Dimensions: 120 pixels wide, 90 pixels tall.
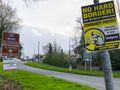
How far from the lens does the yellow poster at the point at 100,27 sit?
583 cm

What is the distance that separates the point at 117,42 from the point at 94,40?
1.29 ft

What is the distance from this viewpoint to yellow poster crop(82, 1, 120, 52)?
5.83m

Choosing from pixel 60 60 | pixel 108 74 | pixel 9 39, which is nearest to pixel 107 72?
pixel 108 74

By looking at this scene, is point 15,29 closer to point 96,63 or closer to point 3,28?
point 3,28

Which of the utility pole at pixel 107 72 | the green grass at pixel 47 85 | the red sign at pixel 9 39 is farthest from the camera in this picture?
the red sign at pixel 9 39

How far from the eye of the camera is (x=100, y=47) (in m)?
5.91

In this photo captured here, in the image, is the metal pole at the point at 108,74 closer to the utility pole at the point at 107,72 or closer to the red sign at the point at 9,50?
the utility pole at the point at 107,72

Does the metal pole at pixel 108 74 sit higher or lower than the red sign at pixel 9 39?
lower

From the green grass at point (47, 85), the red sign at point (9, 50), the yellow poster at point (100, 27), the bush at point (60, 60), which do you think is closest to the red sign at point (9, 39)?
the red sign at point (9, 50)

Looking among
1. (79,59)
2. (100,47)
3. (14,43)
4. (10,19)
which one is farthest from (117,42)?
(10,19)

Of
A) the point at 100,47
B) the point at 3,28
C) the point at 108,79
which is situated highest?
the point at 3,28

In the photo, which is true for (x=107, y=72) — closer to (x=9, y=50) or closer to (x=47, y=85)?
(x=47, y=85)

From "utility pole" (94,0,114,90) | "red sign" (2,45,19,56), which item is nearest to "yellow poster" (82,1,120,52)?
"utility pole" (94,0,114,90)

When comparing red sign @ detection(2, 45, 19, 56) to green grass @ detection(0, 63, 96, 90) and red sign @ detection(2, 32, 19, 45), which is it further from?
green grass @ detection(0, 63, 96, 90)
